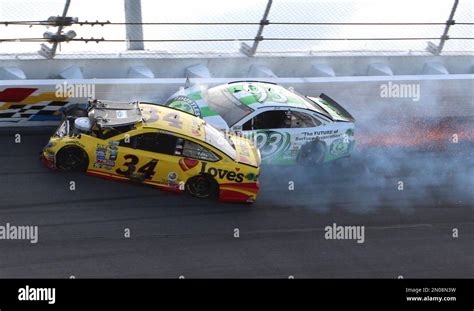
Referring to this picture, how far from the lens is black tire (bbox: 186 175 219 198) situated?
14727 millimetres

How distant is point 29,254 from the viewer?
41.7ft

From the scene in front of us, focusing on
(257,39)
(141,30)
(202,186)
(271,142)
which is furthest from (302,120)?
(141,30)

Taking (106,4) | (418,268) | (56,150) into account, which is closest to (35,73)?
(106,4)

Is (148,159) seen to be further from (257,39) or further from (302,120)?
(257,39)

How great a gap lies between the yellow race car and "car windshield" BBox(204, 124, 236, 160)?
Answer: 0.9 inches

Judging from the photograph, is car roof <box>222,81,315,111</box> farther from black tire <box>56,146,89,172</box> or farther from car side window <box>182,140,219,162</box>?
black tire <box>56,146,89,172</box>

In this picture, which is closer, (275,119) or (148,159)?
(148,159)

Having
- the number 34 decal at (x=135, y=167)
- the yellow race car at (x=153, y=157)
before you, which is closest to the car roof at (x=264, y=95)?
the yellow race car at (x=153, y=157)

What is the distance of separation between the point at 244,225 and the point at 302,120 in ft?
9.71

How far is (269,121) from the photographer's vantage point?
16.2 metres

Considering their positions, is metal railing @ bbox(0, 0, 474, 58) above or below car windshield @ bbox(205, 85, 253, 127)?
above

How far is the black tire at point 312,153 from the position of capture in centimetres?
1634

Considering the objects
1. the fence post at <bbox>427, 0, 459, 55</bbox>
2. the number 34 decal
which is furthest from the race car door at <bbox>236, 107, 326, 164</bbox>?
the fence post at <bbox>427, 0, 459, 55</bbox>
